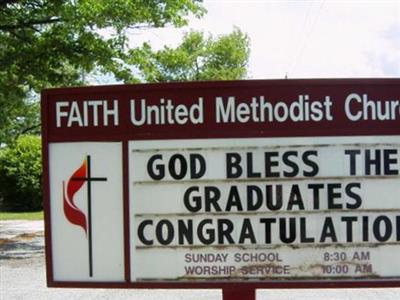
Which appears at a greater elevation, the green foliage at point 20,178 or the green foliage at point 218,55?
the green foliage at point 218,55

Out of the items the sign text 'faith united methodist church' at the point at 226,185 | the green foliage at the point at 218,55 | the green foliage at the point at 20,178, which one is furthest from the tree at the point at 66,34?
the green foliage at the point at 218,55

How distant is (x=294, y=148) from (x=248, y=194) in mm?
384

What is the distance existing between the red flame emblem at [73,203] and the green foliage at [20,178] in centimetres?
2712

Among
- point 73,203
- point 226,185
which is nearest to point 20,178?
point 73,203

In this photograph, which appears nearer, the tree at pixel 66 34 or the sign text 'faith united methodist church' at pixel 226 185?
the sign text 'faith united methodist church' at pixel 226 185

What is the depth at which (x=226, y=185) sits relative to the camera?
12.8ft

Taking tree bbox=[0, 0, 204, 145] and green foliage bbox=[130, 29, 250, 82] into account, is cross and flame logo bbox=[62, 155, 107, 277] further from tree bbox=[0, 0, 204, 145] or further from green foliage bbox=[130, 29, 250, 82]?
green foliage bbox=[130, 29, 250, 82]

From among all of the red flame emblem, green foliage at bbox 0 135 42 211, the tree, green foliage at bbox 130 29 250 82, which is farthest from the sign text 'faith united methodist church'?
green foliage at bbox 130 29 250 82

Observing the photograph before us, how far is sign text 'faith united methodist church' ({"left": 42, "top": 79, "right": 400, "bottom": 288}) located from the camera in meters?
3.85

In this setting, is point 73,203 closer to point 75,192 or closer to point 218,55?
point 75,192

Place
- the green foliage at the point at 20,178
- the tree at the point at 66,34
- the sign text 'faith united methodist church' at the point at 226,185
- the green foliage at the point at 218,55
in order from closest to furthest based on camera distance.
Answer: the sign text 'faith united methodist church' at the point at 226,185
the tree at the point at 66,34
the green foliage at the point at 20,178
the green foliage at the point at 218,55

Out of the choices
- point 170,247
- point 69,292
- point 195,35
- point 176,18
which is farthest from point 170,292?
point 195,35

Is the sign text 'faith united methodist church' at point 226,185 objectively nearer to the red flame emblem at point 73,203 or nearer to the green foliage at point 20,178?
the red flame emblem at point 73,203

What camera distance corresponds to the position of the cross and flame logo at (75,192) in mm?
3875
